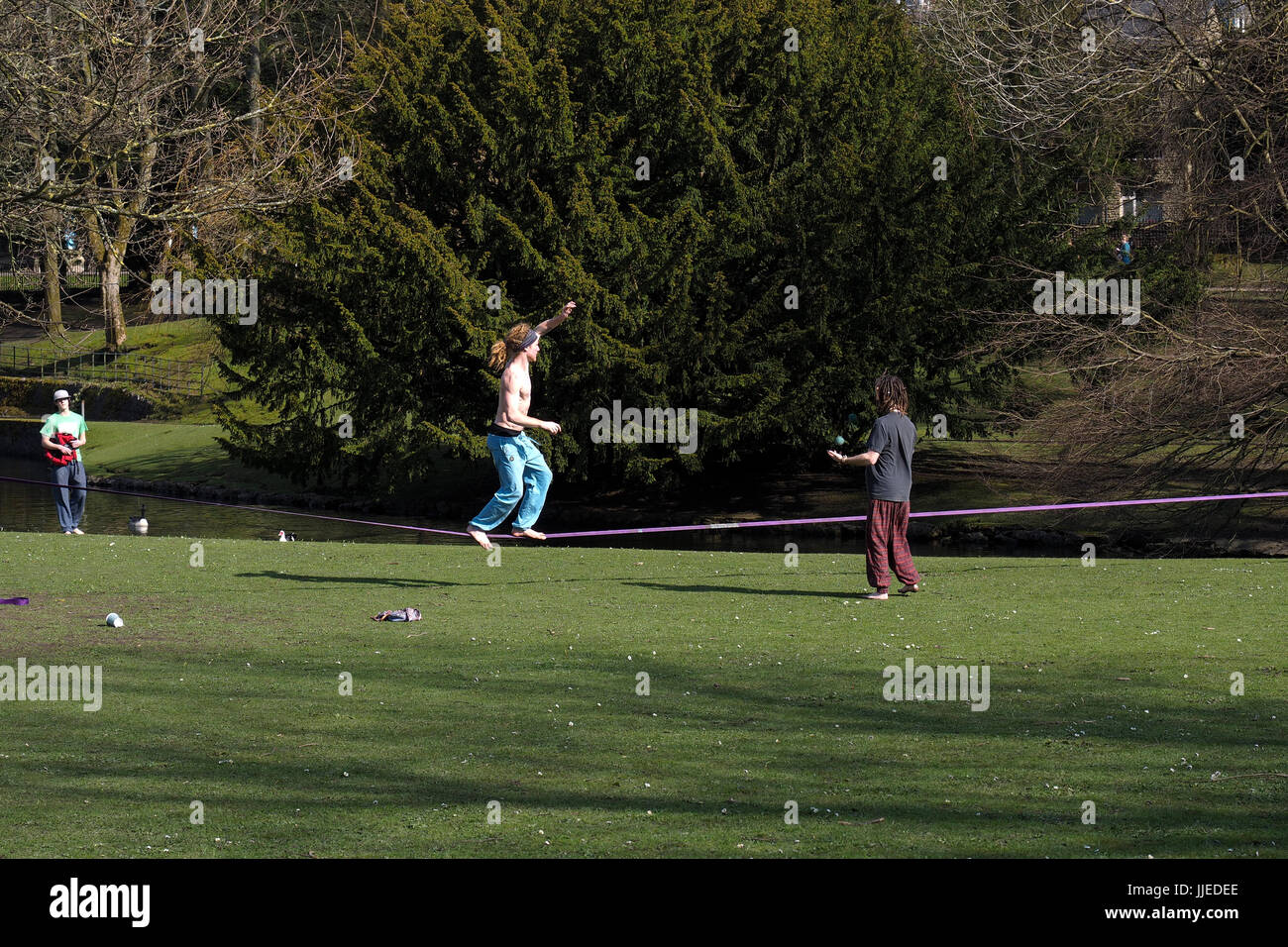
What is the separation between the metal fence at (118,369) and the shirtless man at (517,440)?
1845 inches

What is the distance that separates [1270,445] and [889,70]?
1749 cm

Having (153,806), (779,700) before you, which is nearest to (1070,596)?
(779,700)

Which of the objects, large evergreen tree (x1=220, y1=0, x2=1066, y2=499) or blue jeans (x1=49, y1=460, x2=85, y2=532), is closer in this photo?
blue jeans (x1=49, y1=460, x2=85, y2=532)

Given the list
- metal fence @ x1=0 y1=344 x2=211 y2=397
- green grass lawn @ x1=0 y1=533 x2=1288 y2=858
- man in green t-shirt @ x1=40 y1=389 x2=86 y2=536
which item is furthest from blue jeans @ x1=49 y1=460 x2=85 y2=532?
metal fence @ x1=0 y1=344 x2=211 y2=397

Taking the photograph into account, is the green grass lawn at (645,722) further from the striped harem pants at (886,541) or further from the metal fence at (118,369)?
the metal fence at (118,369)

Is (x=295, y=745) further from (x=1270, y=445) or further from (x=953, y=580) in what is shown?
(x=1270, y=445)

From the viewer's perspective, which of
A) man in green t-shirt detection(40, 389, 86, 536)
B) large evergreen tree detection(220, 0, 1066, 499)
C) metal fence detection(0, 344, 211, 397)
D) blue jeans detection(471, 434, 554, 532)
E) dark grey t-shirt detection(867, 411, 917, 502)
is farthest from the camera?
metal fence detection(0, 344, 211, 397)

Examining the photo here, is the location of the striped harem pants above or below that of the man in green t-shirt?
→ below

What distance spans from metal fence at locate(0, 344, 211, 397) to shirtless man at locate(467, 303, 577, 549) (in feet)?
154

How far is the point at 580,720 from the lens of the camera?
966 centimetres

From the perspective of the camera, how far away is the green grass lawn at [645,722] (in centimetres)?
716

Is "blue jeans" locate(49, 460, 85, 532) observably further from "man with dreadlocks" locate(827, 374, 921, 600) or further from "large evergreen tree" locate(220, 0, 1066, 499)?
"man with dreadlocks" locate(827, 374, 921, 600)

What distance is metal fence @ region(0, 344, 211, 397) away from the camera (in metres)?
63.0

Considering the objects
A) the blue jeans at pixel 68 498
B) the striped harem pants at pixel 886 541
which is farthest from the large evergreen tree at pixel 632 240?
the striped harem pants at pixel 886 541
